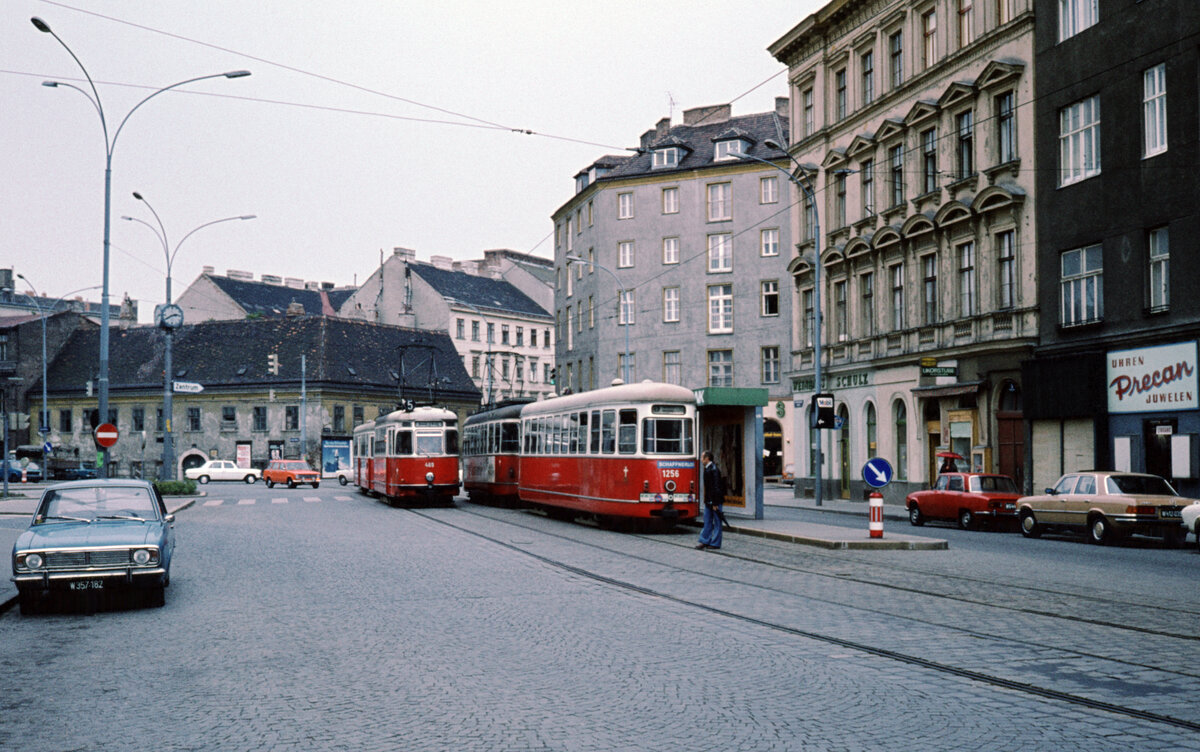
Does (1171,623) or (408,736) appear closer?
(408,736)

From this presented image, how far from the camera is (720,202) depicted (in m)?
64.6

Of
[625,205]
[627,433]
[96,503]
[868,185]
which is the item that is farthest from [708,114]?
[96,503]

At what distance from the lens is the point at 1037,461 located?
1196 inches

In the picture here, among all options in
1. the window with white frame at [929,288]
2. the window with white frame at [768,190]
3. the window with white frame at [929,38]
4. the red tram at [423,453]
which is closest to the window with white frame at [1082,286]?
the window with white frame at [929,288]

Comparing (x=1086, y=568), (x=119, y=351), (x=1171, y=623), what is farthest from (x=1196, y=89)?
(x=119, y=351)

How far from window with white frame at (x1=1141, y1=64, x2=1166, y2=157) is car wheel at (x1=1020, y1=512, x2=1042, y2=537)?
339 inches

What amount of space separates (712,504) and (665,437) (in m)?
4.06

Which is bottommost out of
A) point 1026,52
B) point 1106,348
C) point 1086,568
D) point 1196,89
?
point 1086,568

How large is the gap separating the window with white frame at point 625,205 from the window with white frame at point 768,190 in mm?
7722

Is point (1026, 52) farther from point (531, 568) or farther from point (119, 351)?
point (119, 351)

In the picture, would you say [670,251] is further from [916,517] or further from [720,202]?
[916,517]

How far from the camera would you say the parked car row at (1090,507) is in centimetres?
2184

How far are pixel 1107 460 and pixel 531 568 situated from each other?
1738cm

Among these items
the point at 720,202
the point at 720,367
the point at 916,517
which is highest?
the point at 720,202
